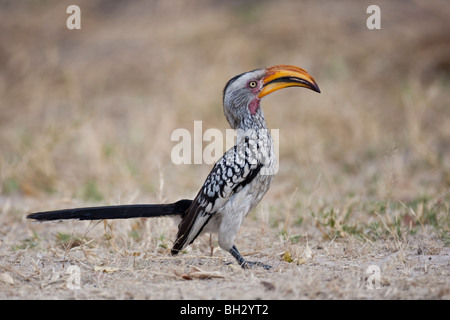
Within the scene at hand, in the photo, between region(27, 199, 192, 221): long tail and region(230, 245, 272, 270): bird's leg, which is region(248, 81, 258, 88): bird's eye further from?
region(230, 245, 272, 270): bird's leg

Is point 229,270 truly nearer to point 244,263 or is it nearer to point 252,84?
point 244,263

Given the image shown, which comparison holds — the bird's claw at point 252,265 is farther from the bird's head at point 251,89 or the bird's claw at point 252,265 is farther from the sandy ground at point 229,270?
the bird's head at point 251,89

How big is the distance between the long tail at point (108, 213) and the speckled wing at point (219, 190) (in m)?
0.18

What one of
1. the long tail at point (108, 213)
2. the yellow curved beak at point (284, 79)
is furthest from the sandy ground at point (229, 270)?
the yellow curved beak at point (284, 79)

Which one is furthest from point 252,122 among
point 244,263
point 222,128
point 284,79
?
point 222,128

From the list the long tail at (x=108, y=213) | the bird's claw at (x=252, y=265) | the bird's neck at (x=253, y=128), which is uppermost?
the bird's neck at (x=253, y=128)

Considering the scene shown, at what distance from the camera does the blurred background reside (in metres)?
5.84

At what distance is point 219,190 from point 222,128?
12.7 feet

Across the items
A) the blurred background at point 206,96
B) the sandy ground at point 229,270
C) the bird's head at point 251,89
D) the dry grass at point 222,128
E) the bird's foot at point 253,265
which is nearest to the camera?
the sandy ground at point 229,270

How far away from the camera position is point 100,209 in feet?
11.5

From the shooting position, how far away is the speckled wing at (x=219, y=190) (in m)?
3.45

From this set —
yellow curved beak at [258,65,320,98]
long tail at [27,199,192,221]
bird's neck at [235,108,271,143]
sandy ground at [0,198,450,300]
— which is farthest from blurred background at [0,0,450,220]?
yellow curved beak at [258,65,320,98]

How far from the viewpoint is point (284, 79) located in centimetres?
373
